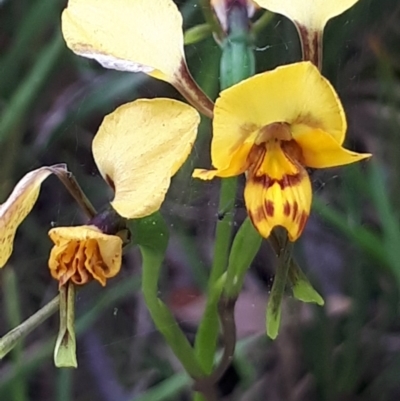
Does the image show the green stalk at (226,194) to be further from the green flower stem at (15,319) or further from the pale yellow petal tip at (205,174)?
the green flower stem at (15,319)

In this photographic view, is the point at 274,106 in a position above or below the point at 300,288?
above

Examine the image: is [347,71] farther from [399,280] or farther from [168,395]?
[168,395]

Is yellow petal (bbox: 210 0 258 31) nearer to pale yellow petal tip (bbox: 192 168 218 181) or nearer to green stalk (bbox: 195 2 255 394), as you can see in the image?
green stalk (bbox: 195 2 255 394)

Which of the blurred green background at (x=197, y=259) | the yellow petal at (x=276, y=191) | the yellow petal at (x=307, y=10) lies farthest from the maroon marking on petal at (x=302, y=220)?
the blurred green background at (x=197, y=259)

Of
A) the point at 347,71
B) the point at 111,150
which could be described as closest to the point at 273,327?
the point at 111,150

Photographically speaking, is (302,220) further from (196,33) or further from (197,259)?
(197,259)

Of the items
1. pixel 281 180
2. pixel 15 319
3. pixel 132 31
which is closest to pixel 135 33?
pixel 132 31

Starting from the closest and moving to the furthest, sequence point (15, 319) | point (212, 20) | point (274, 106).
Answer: point (274, 106) < point (212, 20) < point (15, 319)

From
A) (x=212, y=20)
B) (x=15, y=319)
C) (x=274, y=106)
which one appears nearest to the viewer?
(x=274, y=106)
